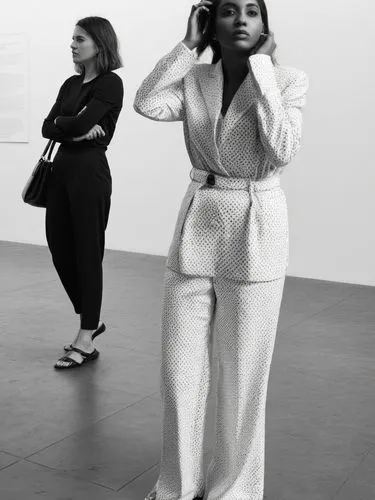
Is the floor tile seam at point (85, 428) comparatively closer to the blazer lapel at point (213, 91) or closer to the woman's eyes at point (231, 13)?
the blazer lapel at point (213, 91)

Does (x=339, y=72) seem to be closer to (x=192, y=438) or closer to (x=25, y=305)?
(x=25, y=305)

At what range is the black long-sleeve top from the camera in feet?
13.2

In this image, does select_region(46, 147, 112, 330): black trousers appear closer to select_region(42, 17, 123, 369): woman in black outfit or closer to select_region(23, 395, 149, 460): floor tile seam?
select_region(42, 17, 123, 369): woman in black outfit

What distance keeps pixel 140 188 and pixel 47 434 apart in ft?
16.9

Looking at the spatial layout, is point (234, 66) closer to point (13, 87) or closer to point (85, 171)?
point (85, 171)

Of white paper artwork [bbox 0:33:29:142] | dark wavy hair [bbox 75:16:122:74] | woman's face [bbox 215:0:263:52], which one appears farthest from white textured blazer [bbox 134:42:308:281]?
white paper artwork [bbox 0:33:29:142]

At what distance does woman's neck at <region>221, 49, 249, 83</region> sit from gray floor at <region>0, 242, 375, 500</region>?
148 cm

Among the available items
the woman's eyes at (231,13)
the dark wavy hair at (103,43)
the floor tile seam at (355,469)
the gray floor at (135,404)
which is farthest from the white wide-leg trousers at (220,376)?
the dark wavy hair at (103,43)

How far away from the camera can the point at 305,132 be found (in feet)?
23.5

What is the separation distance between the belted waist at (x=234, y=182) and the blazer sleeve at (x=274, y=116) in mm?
129

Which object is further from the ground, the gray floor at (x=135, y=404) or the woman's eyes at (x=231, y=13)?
the woman's eyes at (x=231, y=13)

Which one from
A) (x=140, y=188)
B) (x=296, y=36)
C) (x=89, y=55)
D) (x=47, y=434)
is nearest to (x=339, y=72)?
(x=296, y=36)

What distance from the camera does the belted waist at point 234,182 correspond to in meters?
2.43

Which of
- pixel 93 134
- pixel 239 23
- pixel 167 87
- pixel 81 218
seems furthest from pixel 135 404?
pixel 239 23
